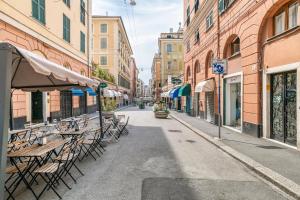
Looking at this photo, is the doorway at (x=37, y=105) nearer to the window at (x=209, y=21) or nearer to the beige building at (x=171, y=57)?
the window at (x=209, y=21)

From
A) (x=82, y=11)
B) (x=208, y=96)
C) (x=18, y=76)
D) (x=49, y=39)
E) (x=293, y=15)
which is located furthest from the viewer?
(x=82, y=11)

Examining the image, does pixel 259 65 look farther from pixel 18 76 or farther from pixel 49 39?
pixel 49 39

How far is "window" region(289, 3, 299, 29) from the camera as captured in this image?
8.06 meters

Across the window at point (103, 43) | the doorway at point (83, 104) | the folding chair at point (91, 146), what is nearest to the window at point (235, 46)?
the folding chair at point (91, 146)

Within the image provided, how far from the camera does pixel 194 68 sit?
71.7 ft

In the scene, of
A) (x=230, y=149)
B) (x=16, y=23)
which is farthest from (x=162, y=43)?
(x=230, y=149)

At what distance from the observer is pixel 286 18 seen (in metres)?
8.60

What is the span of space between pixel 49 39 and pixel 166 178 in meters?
13.4

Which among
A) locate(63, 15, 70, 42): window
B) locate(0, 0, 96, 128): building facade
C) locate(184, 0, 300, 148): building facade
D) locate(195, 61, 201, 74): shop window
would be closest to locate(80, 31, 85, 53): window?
locate(0, 0, 96, 128): building facade

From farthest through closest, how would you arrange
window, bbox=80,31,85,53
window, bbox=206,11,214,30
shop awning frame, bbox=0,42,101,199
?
window, bbox=80,31,85,53 < window, bbox=206,11,214,30 < shop awning frame, bbox=0,42,101,199

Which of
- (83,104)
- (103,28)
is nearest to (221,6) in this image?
(83,104)

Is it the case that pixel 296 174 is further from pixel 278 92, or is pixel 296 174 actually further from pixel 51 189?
pixel 51 189

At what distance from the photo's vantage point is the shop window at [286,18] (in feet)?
26.7

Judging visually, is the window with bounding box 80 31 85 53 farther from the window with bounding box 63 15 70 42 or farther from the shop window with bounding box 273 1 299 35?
the shop window with bounding box 273 1 299 35
